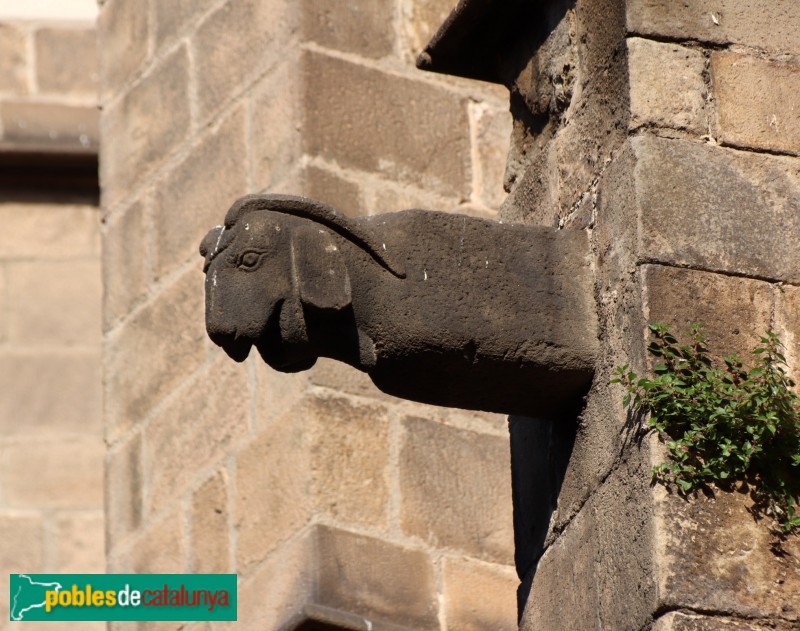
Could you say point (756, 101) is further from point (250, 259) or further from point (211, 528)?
point (211, 528)

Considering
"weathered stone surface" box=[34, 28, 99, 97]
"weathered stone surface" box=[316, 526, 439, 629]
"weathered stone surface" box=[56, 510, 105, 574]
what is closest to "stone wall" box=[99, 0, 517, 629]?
"weathered stone surface" box=[316, 526, 439, 629]

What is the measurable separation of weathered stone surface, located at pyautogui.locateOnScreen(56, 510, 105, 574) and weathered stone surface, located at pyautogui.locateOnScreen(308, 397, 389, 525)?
230 centimetres

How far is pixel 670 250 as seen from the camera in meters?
3.07

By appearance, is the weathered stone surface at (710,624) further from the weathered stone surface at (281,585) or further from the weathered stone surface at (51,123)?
the weathered stone surface at (51,123)

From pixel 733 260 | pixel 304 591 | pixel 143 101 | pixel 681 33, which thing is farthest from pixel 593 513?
pixel 143 101

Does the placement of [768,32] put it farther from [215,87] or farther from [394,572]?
[215,87]

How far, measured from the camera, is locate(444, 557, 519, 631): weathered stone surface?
4.62 metres

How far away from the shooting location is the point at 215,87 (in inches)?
206

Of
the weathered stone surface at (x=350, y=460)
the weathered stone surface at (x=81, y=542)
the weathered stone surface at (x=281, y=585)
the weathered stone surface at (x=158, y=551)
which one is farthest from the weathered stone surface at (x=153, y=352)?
the weathered stone surface at (x=81, y=542)

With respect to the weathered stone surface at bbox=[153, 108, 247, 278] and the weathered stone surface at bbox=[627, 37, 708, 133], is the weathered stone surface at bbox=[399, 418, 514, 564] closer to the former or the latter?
the weathered stone surface at bbox=[153, 108, 247, 278]

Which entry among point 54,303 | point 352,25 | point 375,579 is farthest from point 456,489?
point 54,303

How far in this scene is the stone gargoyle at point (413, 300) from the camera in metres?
3.05

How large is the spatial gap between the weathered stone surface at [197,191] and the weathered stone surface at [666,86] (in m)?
1.91

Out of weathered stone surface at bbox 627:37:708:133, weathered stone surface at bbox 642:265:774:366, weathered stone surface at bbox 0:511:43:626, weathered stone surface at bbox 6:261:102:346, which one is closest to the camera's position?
weathered stone surface at bbox 642:265:774:366
